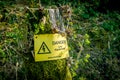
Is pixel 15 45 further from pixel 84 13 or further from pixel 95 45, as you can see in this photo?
pixel 84 13

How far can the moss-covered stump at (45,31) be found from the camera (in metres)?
2.26

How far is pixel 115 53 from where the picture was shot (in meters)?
4.07

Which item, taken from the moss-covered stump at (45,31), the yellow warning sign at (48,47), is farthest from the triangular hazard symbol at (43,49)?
the moss-covered stump at (45,31)

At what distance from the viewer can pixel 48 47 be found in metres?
2.23

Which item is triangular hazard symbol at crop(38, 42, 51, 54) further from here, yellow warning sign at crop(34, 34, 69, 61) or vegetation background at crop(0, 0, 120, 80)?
vegetation background at crop(0, 0, 120, 80)

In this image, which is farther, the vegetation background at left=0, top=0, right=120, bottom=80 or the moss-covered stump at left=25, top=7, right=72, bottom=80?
the vegetation background at left=0, top=0, right=120, bottom=80

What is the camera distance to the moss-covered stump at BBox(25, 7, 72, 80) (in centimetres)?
226

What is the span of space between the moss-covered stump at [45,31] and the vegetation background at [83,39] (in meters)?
0.13

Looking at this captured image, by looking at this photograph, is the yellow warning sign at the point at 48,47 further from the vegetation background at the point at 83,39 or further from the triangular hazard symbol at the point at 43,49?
the vegetation background at the point at 83,39

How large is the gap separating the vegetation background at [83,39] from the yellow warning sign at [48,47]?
13 cm

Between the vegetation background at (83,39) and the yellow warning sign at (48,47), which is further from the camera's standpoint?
the vegetation background at (83,39)

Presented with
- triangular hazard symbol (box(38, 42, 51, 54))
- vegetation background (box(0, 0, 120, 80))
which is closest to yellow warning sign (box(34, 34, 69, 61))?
triangular hazard symbol (box(38, 42, 51, 54))

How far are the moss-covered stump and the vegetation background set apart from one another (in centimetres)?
13

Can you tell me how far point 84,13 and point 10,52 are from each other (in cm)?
209
